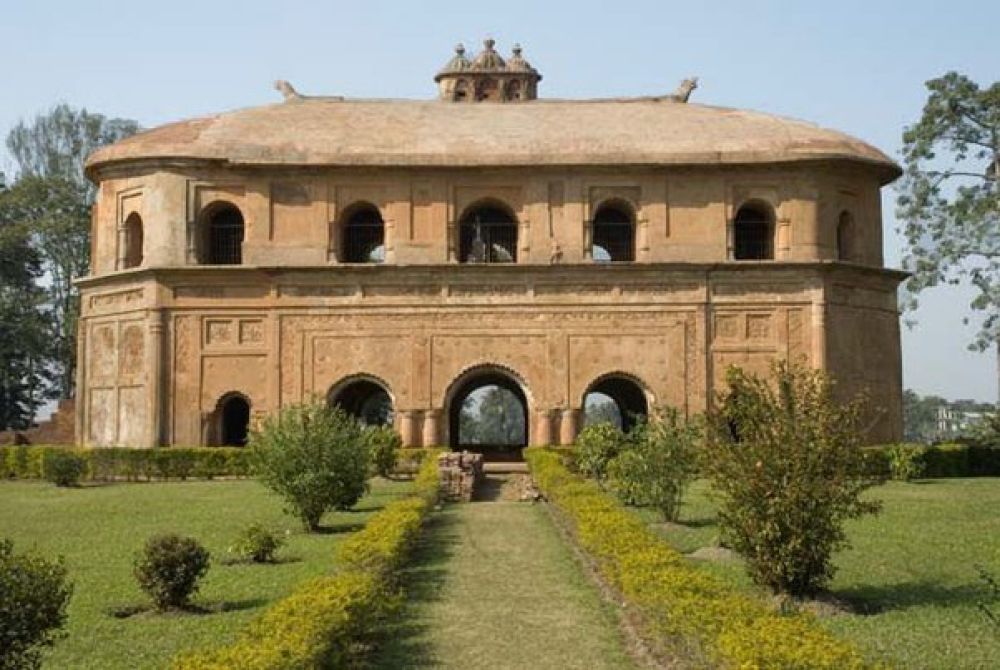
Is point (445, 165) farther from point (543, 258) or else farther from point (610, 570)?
point (610, 570)

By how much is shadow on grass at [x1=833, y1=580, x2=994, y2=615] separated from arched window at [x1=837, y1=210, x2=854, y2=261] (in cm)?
1782

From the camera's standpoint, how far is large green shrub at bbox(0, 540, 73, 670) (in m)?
7.23

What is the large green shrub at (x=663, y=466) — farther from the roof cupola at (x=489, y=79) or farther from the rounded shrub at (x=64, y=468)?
the roof cupola at (x=489, y=79)

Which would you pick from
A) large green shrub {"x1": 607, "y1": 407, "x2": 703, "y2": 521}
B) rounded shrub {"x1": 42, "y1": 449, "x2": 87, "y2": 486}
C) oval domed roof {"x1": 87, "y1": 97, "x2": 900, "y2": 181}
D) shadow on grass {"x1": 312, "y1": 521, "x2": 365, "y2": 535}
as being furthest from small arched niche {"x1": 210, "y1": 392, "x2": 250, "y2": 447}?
large green shrub {"x1": 607, "y1": 407, "x2": 703, "y2": 521}

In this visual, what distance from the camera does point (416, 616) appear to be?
1022 centimetres

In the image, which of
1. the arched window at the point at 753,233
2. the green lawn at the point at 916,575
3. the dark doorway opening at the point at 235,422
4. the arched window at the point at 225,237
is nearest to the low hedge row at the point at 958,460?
the green lawn at the point at 916,575

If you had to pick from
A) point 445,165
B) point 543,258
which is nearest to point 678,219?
point 543,258

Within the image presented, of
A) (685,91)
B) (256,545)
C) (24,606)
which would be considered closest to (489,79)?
(685,91)

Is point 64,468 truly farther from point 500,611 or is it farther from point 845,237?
point 845,237

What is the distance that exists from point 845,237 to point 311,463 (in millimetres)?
16452

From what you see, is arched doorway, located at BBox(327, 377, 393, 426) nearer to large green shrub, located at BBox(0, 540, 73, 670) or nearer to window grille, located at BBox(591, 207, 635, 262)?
window grille, located at BBox(591, 207, 635, 262)

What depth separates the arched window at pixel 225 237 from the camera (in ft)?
93.2

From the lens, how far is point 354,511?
60.8ft

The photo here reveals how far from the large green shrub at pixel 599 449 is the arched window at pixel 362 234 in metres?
8.22
